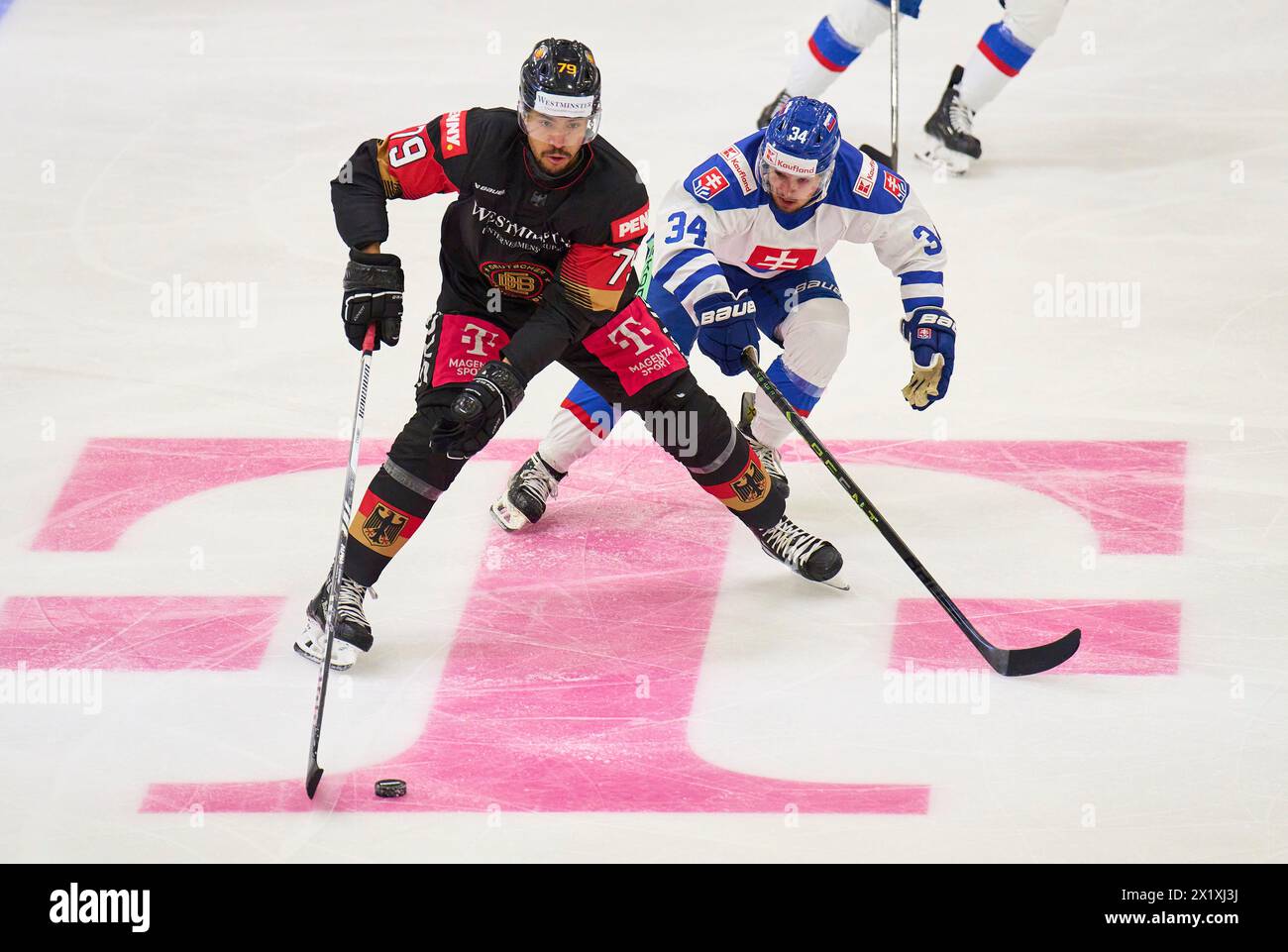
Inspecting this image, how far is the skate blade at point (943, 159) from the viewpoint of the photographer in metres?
7.73

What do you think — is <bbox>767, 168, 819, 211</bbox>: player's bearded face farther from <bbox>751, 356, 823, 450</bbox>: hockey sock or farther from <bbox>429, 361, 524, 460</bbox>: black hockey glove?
<bbox>429, 361, 524, 460</bbox>: black hockey glove

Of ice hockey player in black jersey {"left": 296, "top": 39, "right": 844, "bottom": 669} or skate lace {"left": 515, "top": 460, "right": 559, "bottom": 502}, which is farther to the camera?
skate lace {"left": 515, "top": 460, "right": 559, "bottom": 502}

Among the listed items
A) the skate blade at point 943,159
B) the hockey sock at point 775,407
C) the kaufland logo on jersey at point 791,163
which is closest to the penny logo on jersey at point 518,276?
the kaufland logo on jersey at point 791,163

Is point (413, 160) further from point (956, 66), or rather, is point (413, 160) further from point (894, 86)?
point (956, 66)

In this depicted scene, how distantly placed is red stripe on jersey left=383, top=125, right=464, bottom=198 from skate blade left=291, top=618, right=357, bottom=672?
1.07 metres

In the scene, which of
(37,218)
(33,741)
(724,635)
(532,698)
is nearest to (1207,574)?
(724,635)

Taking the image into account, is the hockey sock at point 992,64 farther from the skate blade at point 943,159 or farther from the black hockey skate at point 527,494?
the black hockey skate at point 527,494

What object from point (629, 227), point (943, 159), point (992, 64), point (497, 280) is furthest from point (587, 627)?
point (992, 64)

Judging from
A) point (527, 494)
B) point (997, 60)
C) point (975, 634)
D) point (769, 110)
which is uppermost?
point (997, 60)

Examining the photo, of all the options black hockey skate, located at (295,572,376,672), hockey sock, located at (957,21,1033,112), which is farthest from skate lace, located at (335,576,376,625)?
hockey sock, located at (957,21,1033,112)

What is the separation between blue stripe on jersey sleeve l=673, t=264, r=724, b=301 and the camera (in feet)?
17.2

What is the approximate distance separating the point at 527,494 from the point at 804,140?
46.9 inches

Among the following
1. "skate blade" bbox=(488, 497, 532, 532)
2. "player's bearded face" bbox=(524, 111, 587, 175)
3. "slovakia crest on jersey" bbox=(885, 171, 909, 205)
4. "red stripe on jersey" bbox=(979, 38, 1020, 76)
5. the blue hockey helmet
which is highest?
"player's bearded face" bbox=(524, 111, 587, 175)

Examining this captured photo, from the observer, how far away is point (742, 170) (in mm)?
5422
